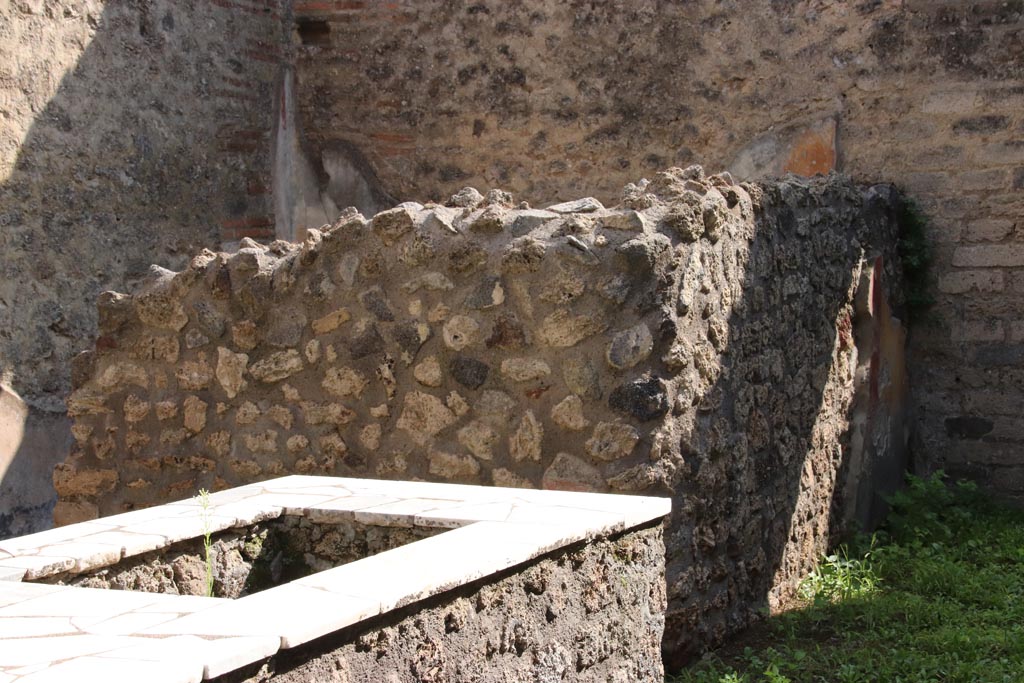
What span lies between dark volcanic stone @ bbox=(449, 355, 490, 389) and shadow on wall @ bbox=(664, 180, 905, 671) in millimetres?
648

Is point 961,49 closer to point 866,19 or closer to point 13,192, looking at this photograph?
point 866,19

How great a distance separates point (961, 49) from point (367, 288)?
3.49 meters

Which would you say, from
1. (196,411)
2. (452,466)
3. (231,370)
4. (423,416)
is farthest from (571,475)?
(196,411)

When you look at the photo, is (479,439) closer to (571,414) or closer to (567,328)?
(571,414)

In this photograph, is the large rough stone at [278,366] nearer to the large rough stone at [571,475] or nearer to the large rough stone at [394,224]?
the large rough stone at [394,224]

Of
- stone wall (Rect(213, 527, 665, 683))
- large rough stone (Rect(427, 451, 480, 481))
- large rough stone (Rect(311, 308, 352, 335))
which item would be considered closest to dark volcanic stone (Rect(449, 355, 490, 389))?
large rough stone (Rect(427, 451, 480, 481))

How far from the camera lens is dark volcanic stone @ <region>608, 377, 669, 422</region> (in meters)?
3.67

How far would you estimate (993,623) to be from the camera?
4375mm

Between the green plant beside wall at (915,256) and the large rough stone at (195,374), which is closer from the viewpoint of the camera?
the large rough stone at (195,374)

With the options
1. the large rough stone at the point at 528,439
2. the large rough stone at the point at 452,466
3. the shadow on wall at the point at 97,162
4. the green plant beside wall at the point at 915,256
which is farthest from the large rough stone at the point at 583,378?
the shadow on wall at the point at 97,162

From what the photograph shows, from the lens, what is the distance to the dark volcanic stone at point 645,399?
367cm

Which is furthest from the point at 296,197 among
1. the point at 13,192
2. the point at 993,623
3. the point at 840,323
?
the point at 993,623

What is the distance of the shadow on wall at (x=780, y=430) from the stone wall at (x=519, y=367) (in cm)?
1

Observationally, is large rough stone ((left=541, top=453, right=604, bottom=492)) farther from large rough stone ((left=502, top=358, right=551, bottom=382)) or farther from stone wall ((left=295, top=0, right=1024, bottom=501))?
stone wall ((left=295, top=0, right=1024, bottom=501))
